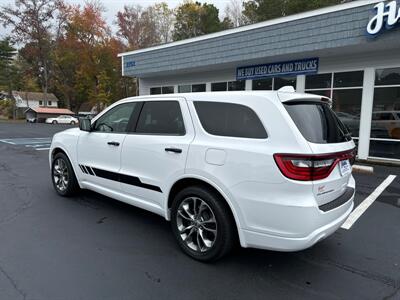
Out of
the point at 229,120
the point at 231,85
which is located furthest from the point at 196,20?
the point at 229,120

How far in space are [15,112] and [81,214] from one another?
63.4 m

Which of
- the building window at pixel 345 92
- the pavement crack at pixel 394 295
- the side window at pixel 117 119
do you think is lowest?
the pavement crack at pixel 394 295

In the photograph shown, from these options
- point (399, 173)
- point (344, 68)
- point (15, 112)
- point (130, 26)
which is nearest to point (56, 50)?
point (130, 26)

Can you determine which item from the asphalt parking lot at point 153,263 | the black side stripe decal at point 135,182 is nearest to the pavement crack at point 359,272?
the asphalt parking lot at point 153,263

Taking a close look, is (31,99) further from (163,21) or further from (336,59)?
(336,59)

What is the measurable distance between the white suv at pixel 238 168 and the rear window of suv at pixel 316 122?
14 millimetres

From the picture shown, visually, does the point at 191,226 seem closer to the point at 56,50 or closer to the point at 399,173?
the point at 399,173

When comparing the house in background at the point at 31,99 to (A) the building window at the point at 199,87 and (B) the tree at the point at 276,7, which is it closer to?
(B) the tree at the point at 276,7

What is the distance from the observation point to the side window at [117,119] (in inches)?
167

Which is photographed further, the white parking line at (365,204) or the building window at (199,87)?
the building window at (199,87)

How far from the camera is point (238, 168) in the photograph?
2879 millimetres

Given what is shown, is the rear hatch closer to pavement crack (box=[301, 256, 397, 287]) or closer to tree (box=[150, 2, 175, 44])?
pavement crack (box=[301, 256, 397, 287])

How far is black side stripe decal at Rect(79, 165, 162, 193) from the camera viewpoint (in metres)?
3.74

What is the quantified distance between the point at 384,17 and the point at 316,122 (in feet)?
21.7
